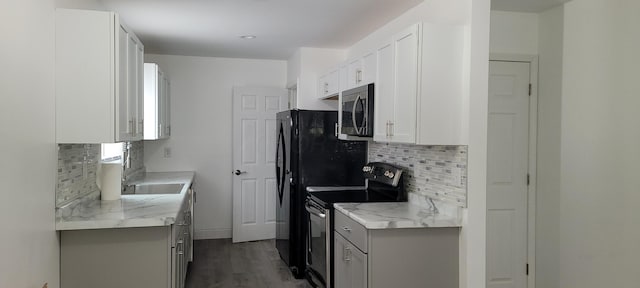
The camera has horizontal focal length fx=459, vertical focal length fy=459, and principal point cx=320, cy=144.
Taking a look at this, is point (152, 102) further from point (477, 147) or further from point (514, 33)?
point (514, 33)

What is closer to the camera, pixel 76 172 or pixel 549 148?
pixel 76 172

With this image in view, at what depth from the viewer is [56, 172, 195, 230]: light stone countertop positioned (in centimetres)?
249

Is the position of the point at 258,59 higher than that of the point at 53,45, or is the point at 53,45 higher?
the point at 258,59

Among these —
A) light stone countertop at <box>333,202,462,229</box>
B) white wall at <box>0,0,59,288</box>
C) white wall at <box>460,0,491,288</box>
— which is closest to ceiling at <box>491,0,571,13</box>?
white wall at <box>460,0,491,288</box>

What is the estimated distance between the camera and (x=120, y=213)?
269cm

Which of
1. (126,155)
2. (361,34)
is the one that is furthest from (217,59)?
(361,34)

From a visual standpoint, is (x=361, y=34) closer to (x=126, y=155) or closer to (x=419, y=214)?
(x=419, y=214)

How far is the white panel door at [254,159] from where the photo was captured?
574 centimetres

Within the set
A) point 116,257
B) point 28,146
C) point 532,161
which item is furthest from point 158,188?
point 532,161

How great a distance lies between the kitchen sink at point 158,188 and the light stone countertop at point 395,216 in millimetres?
1937

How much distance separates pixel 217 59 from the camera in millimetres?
5832

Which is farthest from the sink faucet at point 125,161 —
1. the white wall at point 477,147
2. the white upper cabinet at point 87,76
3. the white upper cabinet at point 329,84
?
the white wall at point 477,147

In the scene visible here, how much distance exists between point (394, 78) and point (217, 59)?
3.43m

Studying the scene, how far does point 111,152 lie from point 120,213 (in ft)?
5.18
